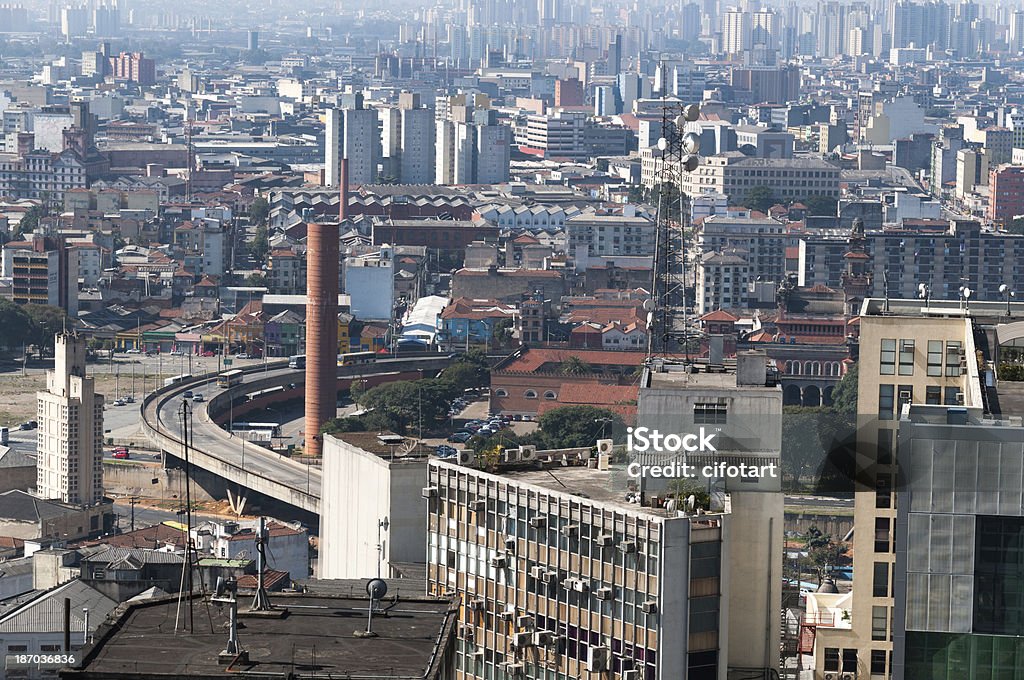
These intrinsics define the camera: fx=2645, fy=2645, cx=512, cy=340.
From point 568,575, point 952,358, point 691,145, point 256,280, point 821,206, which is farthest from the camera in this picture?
point 821,206

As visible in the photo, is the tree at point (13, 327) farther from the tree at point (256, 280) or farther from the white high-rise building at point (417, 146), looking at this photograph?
the white high-rise building at point (417, 146)

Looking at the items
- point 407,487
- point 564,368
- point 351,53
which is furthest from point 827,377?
point 351,53

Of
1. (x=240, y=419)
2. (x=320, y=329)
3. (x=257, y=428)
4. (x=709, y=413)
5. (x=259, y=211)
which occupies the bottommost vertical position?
(x=240, y=419)

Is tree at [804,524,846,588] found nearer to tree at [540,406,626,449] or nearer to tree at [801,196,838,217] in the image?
tree at [540,406,626,449]

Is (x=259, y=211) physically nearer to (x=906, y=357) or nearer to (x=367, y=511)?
A: (x=367, y=511)

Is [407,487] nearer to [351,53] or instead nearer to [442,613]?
[442,613]

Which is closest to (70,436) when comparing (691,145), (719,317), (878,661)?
(719,317)

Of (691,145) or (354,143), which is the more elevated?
(691,145)

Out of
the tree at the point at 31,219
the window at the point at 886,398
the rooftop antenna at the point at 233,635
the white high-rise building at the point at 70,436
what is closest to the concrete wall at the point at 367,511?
the window at the point at 886,398
